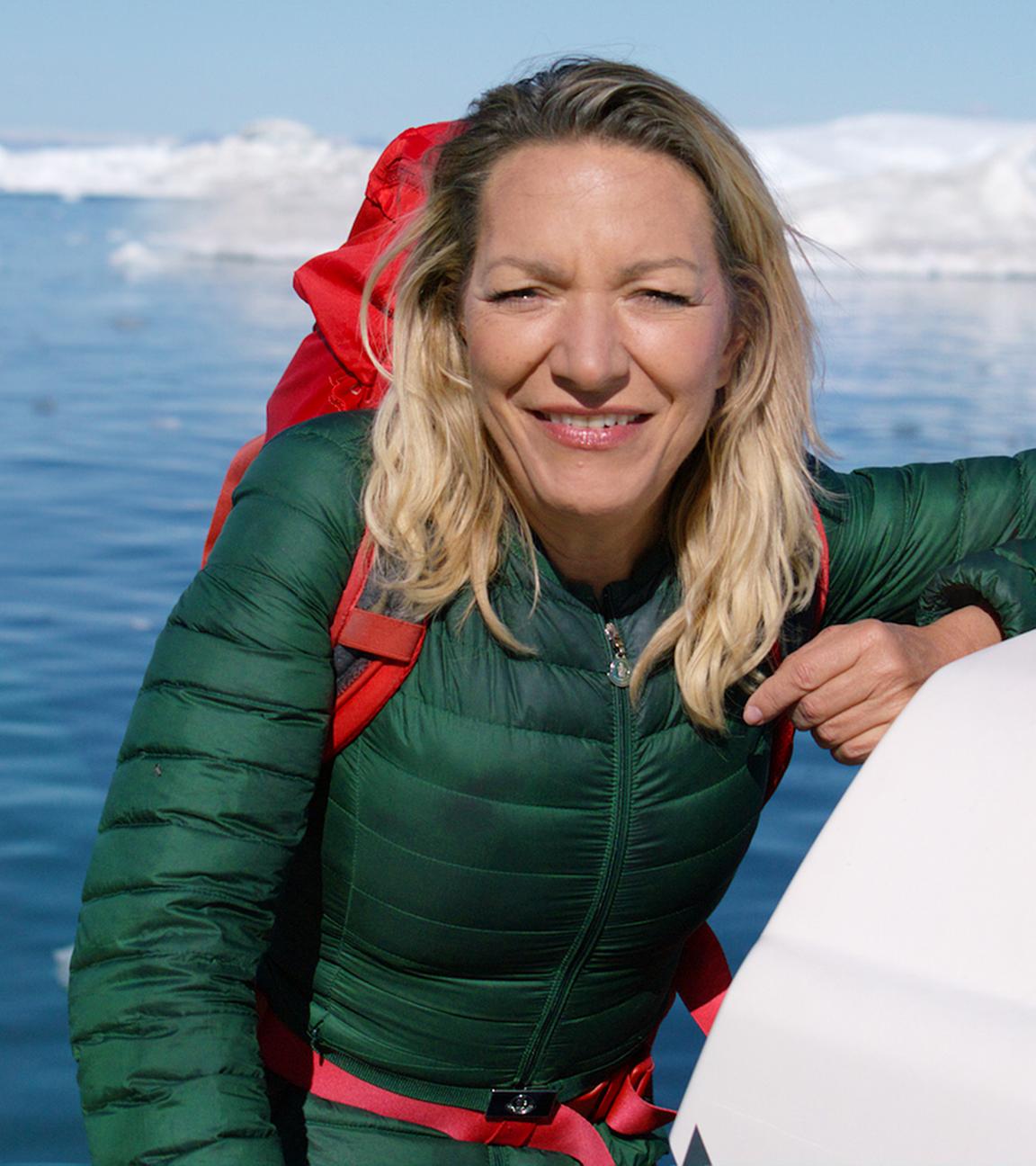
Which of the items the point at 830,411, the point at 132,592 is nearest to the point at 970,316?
the point at 830,411

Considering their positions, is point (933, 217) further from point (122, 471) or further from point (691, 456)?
point (691, 456)

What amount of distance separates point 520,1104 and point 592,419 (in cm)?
84

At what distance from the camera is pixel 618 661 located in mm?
1912

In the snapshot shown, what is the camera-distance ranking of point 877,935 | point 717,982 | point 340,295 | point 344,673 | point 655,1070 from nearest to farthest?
point 877,935
point 344,673
point 340,295
point 717,982
point 655,1070

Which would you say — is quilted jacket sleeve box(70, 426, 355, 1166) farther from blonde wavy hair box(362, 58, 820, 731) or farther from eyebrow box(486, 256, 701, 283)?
eyebrow box(486, 256, 701, 283)

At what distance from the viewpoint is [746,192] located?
1.92 m

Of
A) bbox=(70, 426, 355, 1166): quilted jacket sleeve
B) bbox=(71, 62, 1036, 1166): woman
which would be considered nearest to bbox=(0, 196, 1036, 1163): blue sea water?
bbox=(71, 62, 1036, 1166): woman

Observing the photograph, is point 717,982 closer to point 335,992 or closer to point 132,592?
point 335,992

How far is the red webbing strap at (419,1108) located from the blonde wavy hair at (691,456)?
1.78 ft

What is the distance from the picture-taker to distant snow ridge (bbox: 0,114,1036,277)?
928 inches

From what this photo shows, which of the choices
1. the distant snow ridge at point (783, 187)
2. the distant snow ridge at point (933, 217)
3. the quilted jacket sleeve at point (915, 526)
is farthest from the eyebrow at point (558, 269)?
the distant snow ridge at point (933, 217)

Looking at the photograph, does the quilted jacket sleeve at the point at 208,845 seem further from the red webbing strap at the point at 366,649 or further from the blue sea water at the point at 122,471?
the blue sea water at the point at 122,471

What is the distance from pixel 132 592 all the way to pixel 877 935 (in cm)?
553

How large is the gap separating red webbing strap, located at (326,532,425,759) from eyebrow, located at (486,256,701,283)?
0.34 metres
